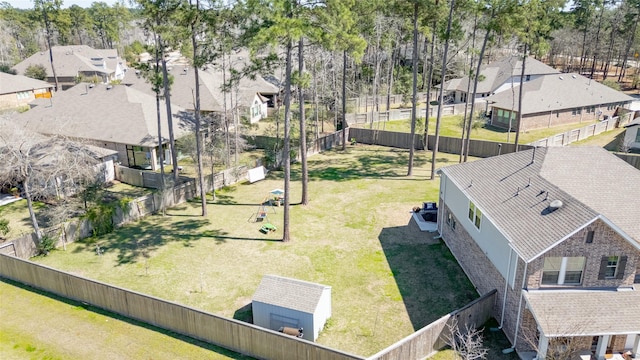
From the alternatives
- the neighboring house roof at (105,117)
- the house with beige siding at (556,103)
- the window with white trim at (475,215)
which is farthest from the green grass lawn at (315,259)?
the house with beige siding at (556,103)

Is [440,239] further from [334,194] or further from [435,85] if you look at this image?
[435,85]

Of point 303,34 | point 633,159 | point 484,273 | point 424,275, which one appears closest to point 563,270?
point 484,273

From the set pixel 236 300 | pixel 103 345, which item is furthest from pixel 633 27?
pixel 103 345

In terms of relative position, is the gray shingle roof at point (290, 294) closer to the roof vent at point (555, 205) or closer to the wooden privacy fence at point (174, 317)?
the wooden privacy fence at point (174, 317)

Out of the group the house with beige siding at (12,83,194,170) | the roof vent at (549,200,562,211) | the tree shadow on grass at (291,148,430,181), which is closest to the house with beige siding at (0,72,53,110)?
the house with beige siding at (12,83,194,170)

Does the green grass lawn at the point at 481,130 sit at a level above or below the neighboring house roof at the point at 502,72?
below

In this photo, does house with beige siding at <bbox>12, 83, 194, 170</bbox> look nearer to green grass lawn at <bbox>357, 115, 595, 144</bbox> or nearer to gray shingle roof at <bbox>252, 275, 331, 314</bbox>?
gray shingle roof at <bbox>252, 275, 331, 314</bbox>
